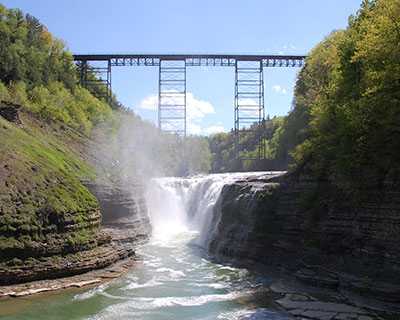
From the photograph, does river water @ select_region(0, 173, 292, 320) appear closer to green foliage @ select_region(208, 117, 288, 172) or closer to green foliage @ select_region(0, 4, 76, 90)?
green foliage @ select_region(0, 4, 76, 90)

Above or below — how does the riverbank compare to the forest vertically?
below

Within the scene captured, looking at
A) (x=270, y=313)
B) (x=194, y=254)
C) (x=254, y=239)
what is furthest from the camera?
(x=194, y=254)

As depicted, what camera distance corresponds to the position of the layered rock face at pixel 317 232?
14828mm

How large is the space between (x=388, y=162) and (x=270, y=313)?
7.61 m

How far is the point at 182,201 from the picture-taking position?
36.8 m

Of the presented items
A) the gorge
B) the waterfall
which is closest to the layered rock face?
the gorge

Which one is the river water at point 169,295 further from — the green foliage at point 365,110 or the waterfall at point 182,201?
the green foliage at point 365,110

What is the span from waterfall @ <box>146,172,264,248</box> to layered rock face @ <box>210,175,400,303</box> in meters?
6.32

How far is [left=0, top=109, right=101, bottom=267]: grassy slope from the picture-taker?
1600cm

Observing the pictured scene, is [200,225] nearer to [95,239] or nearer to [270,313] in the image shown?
[95,239]

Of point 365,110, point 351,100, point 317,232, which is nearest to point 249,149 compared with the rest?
point 317,232

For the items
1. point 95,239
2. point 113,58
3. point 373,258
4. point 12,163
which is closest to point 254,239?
point 373,258

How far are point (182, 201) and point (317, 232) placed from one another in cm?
1984

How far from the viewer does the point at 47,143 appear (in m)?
25.8
